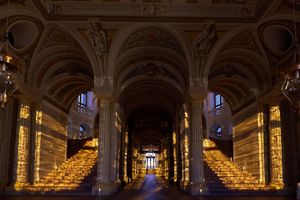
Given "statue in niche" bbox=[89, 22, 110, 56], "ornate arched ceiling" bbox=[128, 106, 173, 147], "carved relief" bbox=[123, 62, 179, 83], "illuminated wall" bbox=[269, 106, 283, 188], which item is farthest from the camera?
"ornate arched ceiling" bbox=[128, 106, 173, 147]

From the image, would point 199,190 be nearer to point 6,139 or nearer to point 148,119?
point 6,139

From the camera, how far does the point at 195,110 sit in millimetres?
15141

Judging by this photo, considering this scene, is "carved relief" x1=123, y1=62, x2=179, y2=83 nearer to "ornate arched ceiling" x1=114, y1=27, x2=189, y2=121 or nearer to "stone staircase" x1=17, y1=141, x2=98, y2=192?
"ornate arched ceiling" x1=114, y1=27, x2=189, y2=121

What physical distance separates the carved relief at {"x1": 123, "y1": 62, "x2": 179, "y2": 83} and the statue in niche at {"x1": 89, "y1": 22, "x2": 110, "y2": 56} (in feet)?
13.1

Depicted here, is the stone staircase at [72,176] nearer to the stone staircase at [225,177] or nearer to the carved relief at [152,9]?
the stone staircase at [225,177]

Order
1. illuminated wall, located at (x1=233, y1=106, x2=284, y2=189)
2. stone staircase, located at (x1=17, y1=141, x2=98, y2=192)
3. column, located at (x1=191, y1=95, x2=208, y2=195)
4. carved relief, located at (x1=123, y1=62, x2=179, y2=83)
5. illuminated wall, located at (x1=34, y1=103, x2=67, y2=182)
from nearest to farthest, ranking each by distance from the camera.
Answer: column, located at (x1=191, y1=95, x2=208, y2=195), illuminated wall, located at (x1=233, y1=106, x2=284, y2=189), stone staircase, located at (x1=17, y1=141, x2=98, y2=192), illuminated wall, located at (x1=34, y1=103, x2=67, y2=182), carved relief, located at (x1=123, y1=62, x2=179, y2=83)

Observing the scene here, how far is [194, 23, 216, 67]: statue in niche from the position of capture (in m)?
14.0

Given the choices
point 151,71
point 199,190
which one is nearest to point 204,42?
point 151,71

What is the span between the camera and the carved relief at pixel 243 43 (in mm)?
14695

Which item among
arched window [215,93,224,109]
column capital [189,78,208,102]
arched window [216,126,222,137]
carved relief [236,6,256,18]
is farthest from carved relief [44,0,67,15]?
arched window [216,126,222,137]

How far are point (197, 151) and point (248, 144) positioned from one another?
5334mm

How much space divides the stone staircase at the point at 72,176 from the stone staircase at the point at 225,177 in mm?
5461

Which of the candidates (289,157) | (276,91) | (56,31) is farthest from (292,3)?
(56,31)

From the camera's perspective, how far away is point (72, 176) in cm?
1894
